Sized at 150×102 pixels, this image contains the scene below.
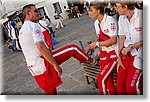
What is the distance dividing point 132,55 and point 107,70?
22cm

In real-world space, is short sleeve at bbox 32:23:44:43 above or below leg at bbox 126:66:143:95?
above

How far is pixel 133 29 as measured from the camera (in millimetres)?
2223

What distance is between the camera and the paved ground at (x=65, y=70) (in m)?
2.46

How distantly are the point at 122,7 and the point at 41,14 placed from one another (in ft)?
2.13

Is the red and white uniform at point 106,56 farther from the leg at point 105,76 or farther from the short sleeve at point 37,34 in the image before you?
the short sleeve at point 37,34

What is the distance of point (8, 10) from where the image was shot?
2.48 metres

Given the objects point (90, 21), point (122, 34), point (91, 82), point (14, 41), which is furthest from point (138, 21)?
point (14, 41)

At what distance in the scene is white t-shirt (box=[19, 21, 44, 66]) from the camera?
2.25m

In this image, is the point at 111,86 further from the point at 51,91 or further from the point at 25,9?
the point at 25,9

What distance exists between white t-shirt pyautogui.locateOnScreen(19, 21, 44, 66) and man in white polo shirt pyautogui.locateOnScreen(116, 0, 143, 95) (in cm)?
60

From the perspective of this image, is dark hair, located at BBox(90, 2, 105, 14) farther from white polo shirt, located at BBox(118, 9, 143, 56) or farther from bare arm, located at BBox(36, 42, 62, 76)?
bare arm, located at BBox(36, 42, 62, 76)

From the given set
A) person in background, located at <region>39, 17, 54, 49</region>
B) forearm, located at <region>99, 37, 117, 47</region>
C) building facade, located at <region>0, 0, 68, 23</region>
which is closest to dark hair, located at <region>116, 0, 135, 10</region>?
forearm, located at <region>99, 37, 117, 47</region>

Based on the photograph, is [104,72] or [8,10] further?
[8,10]

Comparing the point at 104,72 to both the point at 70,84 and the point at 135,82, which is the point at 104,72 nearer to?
the point at 135,82
